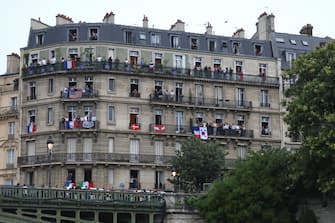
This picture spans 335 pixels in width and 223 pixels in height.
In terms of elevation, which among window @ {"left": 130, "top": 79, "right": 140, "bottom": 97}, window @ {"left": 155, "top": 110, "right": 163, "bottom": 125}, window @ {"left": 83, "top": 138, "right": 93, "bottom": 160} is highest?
window @ {"left": 130, "top": 79, "right": 140, "bottom": 97}

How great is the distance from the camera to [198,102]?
70.4 m

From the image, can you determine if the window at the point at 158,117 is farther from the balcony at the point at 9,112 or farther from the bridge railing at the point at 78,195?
the bridge railing at the point at 78,195

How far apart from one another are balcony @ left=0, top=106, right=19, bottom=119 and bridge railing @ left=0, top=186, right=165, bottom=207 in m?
24.0

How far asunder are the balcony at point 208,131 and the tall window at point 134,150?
1.74 meters

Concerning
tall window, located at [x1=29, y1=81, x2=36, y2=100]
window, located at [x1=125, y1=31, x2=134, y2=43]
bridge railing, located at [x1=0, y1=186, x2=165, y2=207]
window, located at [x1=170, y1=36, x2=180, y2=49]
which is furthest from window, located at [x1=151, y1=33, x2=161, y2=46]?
bridge railing, located at [x1=0, y1=186, x2=165, y2=207]

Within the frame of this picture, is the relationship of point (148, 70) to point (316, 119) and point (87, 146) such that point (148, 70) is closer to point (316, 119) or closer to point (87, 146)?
point (87, 146)

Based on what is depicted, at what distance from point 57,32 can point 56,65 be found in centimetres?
392

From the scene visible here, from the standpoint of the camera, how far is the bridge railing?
45706 millimetres

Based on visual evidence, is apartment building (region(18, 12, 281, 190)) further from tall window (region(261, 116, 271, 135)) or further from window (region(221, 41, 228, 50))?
window (region(221, 41, 228, 50))

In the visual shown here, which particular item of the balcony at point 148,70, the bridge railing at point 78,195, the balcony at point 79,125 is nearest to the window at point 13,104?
the balcony at point 148,70

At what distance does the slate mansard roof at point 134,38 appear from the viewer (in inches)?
2763

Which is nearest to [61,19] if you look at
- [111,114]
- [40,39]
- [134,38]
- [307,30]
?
[40,39]

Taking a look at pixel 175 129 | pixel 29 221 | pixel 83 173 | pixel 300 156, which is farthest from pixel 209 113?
pixel 29 221

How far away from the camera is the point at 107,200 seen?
4888 cm
